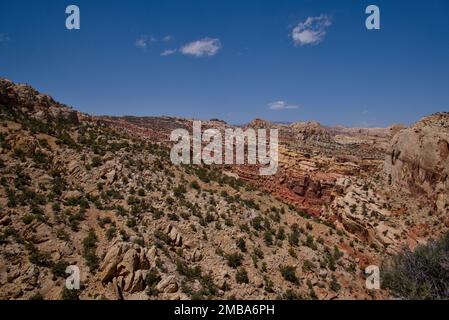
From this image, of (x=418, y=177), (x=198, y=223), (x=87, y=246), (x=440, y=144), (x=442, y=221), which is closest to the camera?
(x=87, y=246)

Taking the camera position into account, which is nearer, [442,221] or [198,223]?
[198,223]

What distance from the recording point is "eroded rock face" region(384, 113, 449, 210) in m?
20.7

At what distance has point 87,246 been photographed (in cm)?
1399

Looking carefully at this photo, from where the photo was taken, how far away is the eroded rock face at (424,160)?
67.8 feet

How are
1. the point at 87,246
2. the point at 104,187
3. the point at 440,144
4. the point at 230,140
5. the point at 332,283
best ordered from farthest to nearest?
the point at 230,140 < the point at 440,144 < the point at 104,187 < the point at 332,283 < the point at 87,246

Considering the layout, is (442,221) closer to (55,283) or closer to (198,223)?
(198,223)

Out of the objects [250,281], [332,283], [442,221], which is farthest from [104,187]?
[442,221]

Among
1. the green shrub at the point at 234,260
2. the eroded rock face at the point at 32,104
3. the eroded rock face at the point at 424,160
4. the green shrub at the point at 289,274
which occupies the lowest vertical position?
the green shrub at the point at 289,274

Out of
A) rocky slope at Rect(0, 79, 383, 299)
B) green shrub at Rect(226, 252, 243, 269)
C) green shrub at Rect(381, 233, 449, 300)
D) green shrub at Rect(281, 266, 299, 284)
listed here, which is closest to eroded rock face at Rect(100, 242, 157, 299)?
rocky slope at Rect(0, 79, 383, 299)

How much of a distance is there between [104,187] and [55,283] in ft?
23.3

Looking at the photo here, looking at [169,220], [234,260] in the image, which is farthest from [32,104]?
[234,260]

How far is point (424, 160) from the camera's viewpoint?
867 inches

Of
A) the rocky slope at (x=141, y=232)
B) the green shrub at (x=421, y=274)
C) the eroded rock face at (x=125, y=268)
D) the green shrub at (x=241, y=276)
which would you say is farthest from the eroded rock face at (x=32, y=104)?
the green shrub at (x=421, y=274)

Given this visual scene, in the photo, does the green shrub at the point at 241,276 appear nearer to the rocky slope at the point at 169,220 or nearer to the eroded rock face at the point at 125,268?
the rocky slope at the point at 169,220
